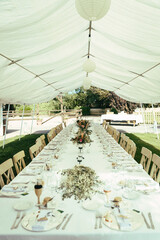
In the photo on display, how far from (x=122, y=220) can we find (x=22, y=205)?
38.8 inches

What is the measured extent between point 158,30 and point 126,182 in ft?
7.39

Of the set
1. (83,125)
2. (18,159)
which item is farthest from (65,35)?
(18,159)

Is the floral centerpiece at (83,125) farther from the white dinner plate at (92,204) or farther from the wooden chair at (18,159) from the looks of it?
the white dinner plate at (92,204)

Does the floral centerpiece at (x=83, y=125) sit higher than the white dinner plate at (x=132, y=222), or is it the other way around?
the floral centerpiece at (x=83, y=125)

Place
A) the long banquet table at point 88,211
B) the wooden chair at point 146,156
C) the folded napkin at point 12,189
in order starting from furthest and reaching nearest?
the wooden chair at point 146,156
the folded napkin at point 12,189
the long banquet table at point 88,211

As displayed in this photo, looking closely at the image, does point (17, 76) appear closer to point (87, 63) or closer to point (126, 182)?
point (87, 63)

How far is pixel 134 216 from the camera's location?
1.65 meters

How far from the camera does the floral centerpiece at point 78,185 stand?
2010 mm

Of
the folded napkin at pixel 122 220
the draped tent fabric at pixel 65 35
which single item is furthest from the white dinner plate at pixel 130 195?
the draped tent fabric at pixel 65 35

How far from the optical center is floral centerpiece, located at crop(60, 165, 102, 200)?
2.01m

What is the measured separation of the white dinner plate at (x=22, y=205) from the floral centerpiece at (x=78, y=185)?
0.36m

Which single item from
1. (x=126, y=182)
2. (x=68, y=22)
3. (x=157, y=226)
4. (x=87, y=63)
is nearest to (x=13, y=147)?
(x=87, y=63)

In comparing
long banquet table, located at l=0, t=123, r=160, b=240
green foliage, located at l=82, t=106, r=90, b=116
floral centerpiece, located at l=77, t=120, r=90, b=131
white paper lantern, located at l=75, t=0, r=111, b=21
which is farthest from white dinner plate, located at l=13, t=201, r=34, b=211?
green foliage, located at l=82, t=106, r=90, b=116

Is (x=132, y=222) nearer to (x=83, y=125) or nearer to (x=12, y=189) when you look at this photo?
(x=12, y=189)
